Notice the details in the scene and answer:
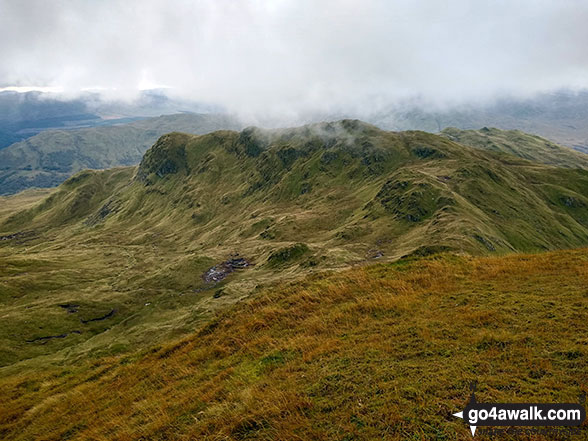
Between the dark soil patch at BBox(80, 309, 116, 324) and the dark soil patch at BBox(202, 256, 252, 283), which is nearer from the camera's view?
the dark soil patch at BBox(80, 309, 116, 324)

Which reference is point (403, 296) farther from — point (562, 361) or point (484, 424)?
point (484, 424)

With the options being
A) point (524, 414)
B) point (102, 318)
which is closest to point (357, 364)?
point (524, 414)

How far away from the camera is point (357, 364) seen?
13.4 metres

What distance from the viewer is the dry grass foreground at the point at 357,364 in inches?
408

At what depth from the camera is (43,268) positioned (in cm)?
19712

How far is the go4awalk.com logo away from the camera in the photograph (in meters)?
8.93

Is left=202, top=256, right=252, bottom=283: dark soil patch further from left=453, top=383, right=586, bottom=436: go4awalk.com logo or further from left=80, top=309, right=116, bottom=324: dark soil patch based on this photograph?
left=453, top=383, right=586, bottom=436: go4awalk.com logo

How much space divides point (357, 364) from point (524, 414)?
19.0 ft

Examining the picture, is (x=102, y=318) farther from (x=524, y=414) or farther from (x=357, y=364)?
(x=524, y=414)

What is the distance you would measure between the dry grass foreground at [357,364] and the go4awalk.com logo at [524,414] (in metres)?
0.33

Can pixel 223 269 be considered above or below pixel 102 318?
above

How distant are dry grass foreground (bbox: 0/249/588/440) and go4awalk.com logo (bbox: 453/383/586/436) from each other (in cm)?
33

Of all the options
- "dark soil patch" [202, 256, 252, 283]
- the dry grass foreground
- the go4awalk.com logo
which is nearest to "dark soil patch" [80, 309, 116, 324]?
"dark soil patch" [202, 256, 252, 283]

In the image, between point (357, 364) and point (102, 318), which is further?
point (102, 318)
